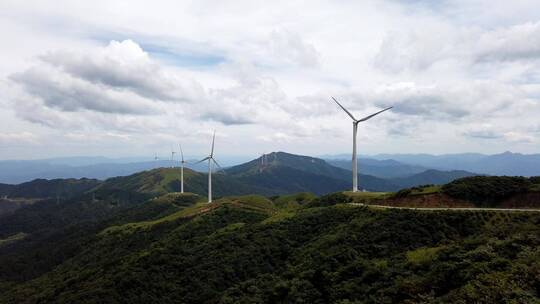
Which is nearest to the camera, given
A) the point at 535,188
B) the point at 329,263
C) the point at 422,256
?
the point at 422,256

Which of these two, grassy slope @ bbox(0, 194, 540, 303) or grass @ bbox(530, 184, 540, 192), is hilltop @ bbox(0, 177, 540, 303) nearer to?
grassy slope @ bbox(0, 194, 540, 303)

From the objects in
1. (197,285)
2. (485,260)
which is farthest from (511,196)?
(197,285)

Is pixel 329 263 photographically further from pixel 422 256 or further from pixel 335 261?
pixel 422 256

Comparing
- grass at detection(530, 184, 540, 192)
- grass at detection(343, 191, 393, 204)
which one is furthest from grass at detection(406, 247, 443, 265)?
grass at detection(343, 191, 393, 204)

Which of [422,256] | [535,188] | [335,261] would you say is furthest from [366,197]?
[422,256]

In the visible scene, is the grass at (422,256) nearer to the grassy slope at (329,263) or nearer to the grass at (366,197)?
the grassy slope at (329,263)

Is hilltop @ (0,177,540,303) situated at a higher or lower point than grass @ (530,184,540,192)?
lower

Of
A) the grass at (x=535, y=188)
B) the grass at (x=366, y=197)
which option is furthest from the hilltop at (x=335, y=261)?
the grass at (x=366, y=197)

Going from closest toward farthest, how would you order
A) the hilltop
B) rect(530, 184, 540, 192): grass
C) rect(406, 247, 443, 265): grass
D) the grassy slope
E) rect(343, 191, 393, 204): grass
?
the grassy slope → the hilltop → rect(406, 247, 443, 265): grass → rect(530, 184, 540, 192): grass → rect(343, 191, 393, 204): grass
